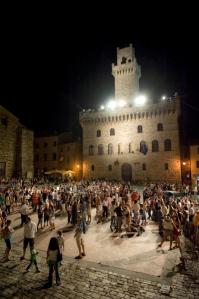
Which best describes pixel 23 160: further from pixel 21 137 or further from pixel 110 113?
pixel 110 113

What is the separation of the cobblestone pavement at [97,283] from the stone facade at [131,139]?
94.4 ft

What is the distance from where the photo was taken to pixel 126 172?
38.3 m

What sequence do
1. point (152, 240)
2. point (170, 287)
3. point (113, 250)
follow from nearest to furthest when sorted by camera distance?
point (170, 287) → point (113, 250) → point (152, 240)

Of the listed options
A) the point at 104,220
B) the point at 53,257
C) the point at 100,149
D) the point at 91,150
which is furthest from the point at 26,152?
the point at 53,257

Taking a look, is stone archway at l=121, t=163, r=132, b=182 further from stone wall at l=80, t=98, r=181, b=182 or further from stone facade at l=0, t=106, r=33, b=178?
stone facade at l=0, t=106, r=33, b=178

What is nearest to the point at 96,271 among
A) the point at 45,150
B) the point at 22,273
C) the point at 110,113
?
the point at 22,273

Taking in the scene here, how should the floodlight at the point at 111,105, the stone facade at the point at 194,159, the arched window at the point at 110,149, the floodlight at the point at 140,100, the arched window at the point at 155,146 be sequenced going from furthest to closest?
the floodlight at the point at 111,105, the arched window at the point at 110,149, the floodlight at the point at 140,100, the arched window at the point at 155,146, the stone facade at the point at 194,159

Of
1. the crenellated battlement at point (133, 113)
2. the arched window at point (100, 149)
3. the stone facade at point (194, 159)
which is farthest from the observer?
the arched window at point (100, 149)

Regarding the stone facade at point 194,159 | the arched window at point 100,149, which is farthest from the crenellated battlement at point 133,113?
the stone facade at point 194,159

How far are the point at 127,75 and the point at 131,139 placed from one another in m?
12.4

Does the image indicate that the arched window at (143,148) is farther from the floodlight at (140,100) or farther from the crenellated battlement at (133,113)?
the floodlight at (140,100)

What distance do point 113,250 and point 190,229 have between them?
408cm

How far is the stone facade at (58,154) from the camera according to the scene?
4712cm

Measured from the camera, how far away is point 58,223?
45.4 feet
